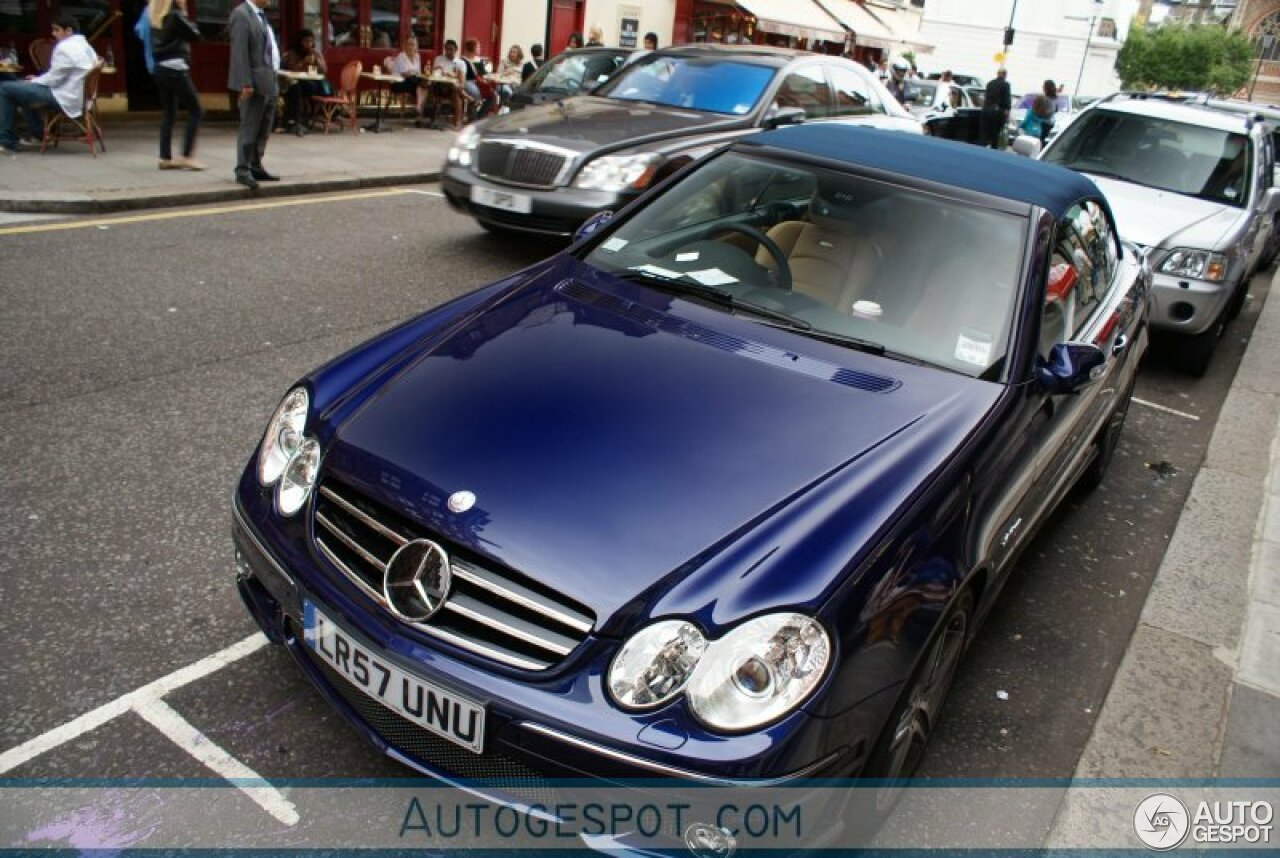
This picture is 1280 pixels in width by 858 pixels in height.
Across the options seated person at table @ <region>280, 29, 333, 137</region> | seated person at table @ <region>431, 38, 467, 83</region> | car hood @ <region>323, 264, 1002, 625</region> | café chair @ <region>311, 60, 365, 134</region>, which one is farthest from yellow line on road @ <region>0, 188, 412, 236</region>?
car hood @ <region>323, 264, 1002, 625</region>

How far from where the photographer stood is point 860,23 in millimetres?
28969

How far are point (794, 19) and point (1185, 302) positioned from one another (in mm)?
20916

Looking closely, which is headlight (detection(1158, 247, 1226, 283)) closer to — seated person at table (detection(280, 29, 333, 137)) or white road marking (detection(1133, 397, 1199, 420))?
white road marking (detection(1133, 397, 1199, 420))

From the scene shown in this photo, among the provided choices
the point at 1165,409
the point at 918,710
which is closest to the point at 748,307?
the point at 918,710

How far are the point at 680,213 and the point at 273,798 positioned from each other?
2.44 m

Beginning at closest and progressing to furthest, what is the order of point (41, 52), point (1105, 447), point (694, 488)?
point (694, 488), point (1105, 447), point (41, 52)

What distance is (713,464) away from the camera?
2420 millimetres

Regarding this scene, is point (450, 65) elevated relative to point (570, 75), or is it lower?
lower

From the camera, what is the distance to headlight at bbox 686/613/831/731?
196 cm

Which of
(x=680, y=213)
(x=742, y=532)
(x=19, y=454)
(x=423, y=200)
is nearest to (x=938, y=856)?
(x=742, y=532)

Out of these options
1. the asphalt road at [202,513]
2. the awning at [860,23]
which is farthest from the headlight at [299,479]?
the awning at [860,23]

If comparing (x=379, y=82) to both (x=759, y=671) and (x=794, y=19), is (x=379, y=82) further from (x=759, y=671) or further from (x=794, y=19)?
(x=759, y=671)

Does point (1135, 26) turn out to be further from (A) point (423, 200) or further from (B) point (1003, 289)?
(B) point (1003, 289)

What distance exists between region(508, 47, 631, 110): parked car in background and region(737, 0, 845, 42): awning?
39.7 ft
